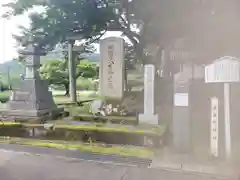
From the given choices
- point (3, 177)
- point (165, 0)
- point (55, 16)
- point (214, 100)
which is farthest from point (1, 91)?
point (214, 100)

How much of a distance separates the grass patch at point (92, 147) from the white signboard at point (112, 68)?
2.06 m

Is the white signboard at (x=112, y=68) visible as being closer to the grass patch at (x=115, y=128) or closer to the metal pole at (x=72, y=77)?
the grass patch at (x=115, y=128)

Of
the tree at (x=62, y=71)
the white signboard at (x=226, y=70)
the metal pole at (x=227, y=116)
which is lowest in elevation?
the metal pole at (x=227, y=116)

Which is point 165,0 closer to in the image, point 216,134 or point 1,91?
point 216,134

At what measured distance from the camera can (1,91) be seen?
1187 centimetres

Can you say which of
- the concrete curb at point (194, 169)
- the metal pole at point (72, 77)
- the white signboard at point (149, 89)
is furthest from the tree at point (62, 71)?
the concrete curb at point (194, 169)

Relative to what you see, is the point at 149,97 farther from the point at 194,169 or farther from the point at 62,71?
the point at 62,71

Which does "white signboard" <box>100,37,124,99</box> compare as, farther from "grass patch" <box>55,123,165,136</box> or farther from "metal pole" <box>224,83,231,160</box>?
"metal pole" <box>224,83,231,160</box>

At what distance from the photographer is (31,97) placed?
761cm

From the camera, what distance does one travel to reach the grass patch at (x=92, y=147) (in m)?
4.85

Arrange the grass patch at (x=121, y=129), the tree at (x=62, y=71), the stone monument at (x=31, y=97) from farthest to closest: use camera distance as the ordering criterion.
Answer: the tree at (x=62, y=71) → the stone monument at (x=31, y=97) → the grass patch at (x=121, y=129)

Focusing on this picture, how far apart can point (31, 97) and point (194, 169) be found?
510 centimetres

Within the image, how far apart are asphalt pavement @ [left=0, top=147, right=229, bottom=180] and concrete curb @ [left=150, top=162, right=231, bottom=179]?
0.09 metres

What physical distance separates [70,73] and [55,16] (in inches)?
168
